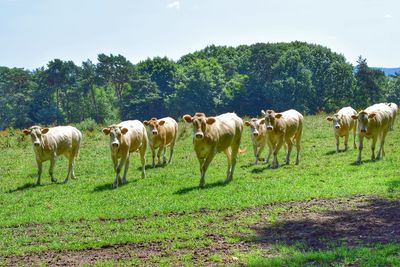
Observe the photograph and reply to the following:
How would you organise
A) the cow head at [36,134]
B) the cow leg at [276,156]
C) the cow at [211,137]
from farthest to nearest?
the cow leg at [276,156] < the cow head at [36,134] < the cow at [211,137]

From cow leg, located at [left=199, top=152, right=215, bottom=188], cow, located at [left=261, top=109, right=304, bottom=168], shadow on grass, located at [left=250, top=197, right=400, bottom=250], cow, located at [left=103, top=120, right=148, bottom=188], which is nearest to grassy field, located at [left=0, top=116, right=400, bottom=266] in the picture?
shadow on grass, located at [left=250, top=197, right=400, bottom=250]

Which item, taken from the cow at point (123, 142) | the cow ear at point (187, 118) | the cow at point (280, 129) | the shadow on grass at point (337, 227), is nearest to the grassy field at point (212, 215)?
the shadow on grass at point (337, 227)

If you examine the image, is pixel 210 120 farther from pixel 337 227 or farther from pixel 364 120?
pixel 364 120

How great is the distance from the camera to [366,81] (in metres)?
87.7

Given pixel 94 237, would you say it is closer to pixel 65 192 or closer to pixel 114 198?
pixel 114 198

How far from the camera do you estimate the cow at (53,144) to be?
1930cm

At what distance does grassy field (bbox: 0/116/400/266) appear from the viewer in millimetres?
9594

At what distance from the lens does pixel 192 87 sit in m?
96.8

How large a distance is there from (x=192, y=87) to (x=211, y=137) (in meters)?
80.3

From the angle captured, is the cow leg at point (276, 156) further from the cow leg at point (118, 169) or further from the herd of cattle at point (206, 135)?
the cow leg at point (118, 169)

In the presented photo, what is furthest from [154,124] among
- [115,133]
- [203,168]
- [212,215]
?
[212,215]

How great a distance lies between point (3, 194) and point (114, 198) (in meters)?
4.97

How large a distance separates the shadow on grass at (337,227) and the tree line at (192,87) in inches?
2934

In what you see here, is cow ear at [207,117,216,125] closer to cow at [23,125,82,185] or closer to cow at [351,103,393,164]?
cow at [23,125,82,185]
